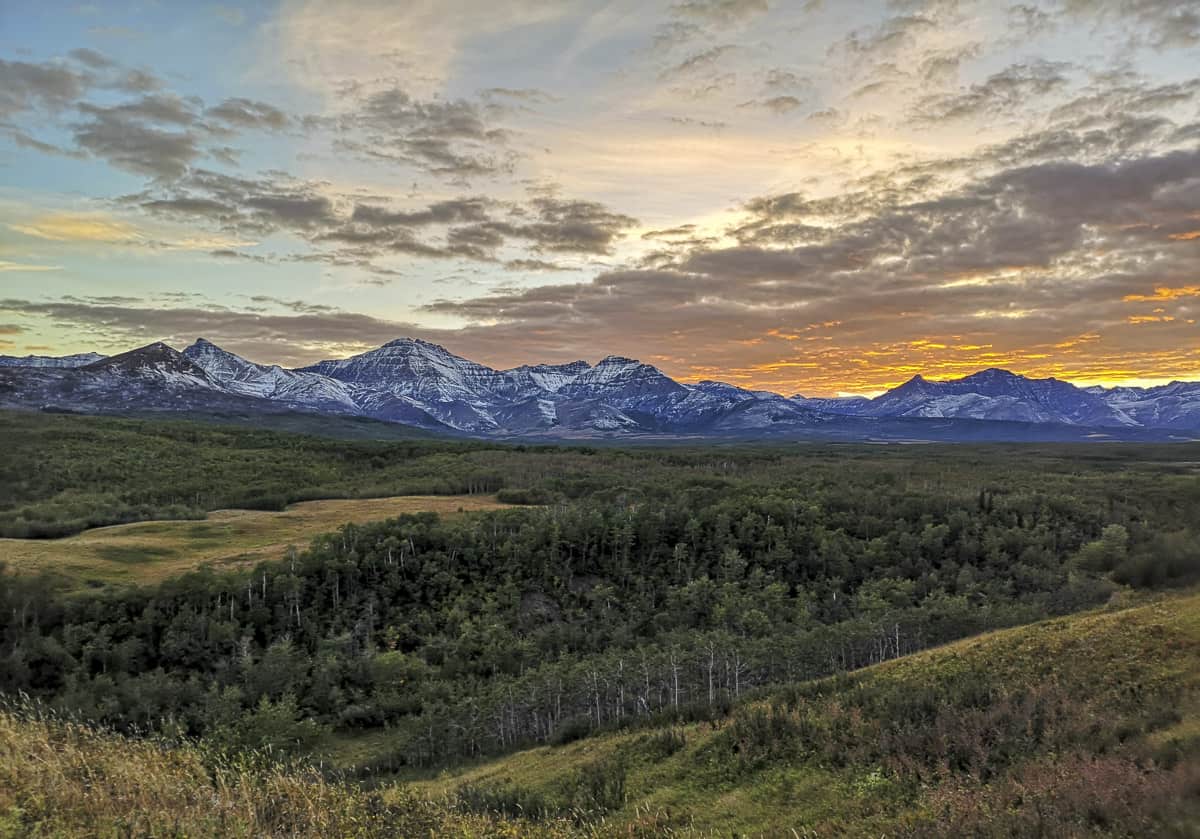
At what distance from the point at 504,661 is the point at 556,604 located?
63.5 feet

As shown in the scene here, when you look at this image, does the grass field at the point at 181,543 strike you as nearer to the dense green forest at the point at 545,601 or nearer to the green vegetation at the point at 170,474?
the dense green forest at the point at 545,601

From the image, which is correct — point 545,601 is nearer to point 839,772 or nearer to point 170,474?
point 839,772

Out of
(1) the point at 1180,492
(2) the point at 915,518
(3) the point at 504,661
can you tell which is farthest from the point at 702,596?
(1) the point at 1180,492

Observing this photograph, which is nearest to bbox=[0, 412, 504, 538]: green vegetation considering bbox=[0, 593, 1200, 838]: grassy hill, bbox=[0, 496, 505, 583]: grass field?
bbox=[0, 496, 505, 583]: grass field

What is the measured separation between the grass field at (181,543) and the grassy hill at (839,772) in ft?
210

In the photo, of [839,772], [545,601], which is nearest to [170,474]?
[545,601]

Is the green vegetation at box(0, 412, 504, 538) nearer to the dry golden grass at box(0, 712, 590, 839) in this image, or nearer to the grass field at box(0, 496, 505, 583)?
the grass field at box(0, 496, 505, 583)

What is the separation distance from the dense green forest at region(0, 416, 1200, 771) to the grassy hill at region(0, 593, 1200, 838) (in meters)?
8.17

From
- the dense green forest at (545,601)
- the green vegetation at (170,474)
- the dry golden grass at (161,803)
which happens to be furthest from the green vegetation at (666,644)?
the green vegetation at (170,474)

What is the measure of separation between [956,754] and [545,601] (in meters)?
69.2

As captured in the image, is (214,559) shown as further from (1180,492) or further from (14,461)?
(1180,492)

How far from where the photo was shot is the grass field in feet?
220

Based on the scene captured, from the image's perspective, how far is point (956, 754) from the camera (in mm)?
15141

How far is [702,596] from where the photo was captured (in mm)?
79500
